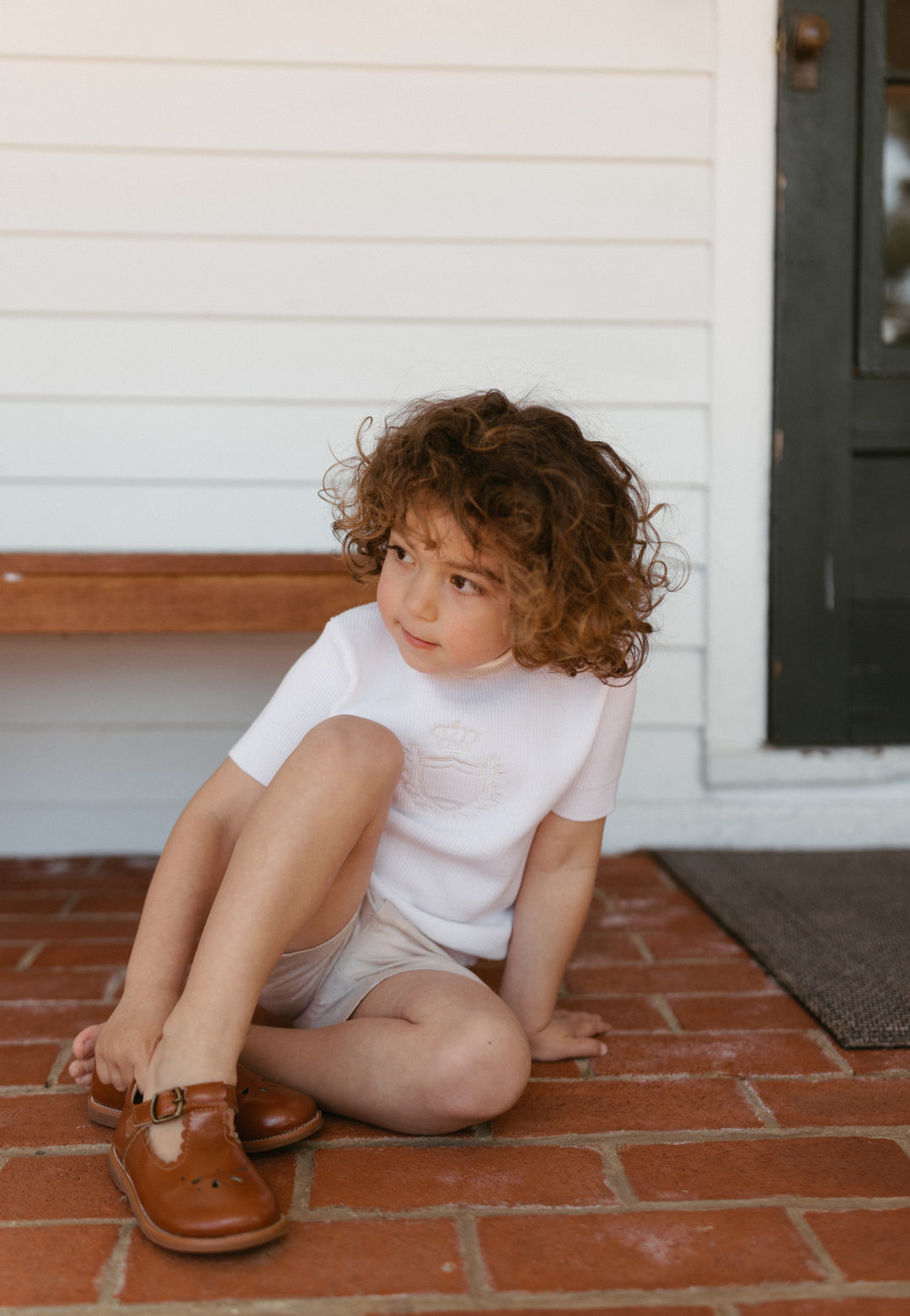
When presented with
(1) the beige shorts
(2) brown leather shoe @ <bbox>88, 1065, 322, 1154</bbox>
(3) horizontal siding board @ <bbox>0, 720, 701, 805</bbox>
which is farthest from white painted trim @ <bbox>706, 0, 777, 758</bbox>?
(2) brown leather shoe @ <bbox>88, 1065, 322, 1154</bbox>

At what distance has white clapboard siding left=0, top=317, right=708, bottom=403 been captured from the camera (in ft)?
7.42

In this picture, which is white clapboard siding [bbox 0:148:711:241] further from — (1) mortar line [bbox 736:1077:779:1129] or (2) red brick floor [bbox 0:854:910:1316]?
(1) mortar line [bbox 736:1077:779:1129]

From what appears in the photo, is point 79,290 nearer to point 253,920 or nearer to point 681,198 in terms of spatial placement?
point 681,198

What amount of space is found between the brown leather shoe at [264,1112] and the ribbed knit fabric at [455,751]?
27 centimetres

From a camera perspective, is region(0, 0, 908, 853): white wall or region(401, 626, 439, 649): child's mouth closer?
region(401, 626, 439, 649): child's mouth

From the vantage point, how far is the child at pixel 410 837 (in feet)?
3.42

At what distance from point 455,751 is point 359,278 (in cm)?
→ 132

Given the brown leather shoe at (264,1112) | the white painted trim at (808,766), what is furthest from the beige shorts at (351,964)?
the white painted trim at (808,766)

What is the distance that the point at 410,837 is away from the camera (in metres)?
1.36

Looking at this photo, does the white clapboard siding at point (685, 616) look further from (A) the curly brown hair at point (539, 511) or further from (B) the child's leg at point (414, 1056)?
(B) the child's leg at point (414, 1056)

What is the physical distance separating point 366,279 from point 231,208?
0.99 feet

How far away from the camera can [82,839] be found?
2.44 meters

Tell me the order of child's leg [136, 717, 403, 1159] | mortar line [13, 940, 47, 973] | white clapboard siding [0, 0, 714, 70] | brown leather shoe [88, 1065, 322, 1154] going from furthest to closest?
1. white clapboard siding [0, 0, 714, 70]
2. mortar line [13, 940, 47, 973]
3. brown leather shoe [88, 1065, 322, 1154]
4. child's leg [136, 717, 403, 1159]

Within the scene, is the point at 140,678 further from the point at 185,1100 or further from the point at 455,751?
the point at 185,1100
